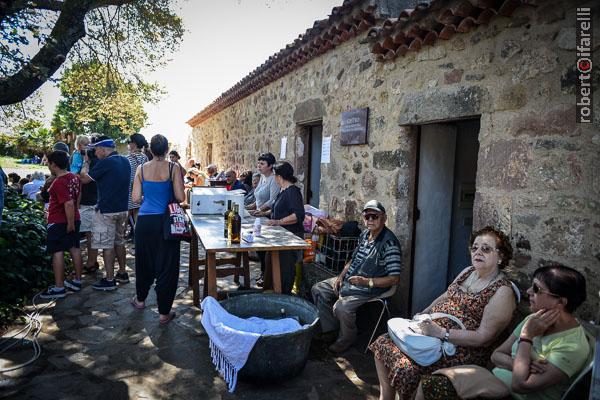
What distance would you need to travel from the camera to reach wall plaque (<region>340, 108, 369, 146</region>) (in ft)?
14.6

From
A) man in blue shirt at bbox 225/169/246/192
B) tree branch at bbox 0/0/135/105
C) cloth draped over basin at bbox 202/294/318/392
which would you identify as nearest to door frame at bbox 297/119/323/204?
man in blue shirt at bbox 225/169/246/192

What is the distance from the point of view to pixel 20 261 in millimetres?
4664

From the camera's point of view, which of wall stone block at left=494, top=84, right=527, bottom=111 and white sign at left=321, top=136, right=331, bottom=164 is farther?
white sign at left=321, top=136, right=331, bottom=164

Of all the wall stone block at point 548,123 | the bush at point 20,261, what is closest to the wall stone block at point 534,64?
the wall stone block at point 548,123

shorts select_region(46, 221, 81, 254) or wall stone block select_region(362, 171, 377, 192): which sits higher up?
wall stone block select_region(362, 171, 377, 192)

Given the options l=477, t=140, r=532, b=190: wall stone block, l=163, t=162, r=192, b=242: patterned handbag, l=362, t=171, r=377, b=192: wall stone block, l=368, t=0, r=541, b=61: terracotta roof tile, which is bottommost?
l=163, t=162, r=192, b=242: patterned handbag

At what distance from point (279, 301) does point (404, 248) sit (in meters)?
1.42

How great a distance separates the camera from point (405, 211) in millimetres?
3934

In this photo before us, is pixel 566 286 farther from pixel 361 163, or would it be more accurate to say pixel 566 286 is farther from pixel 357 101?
pixel 357 101

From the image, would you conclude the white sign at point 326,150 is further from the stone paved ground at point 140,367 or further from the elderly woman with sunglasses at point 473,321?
the elderly woman with sunglasses at point 473,321

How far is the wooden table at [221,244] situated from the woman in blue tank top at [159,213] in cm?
35

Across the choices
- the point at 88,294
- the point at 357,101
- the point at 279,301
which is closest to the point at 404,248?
the point at 279,301

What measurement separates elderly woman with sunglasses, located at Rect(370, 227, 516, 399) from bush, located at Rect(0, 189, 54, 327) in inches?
143

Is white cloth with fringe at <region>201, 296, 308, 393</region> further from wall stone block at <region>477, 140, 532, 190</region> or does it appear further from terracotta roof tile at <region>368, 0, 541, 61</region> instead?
terracotta roof tile at <region>368, 0, 541, 61</region>
